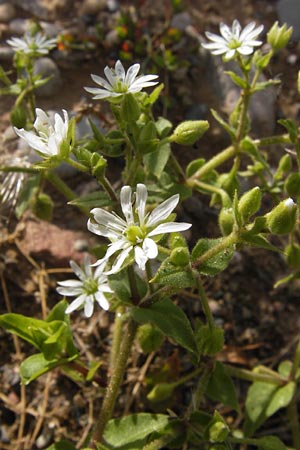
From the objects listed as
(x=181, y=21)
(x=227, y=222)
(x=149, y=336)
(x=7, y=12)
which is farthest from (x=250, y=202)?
(x=7, y=12)

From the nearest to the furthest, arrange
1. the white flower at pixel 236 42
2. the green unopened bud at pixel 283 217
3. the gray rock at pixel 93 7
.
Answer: the green unopened bud at pixel 283 217 < the white flower at pixel 236 42 < the gray rock at pixel 93 7

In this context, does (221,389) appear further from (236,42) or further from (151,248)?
(236,42)

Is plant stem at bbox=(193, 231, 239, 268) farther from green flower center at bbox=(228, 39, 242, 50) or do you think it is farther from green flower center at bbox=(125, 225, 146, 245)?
green flower center at bbox=(228, 39, 242, 50)

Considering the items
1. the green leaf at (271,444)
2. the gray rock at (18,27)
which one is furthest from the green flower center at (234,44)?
the gray rock at (18,27)

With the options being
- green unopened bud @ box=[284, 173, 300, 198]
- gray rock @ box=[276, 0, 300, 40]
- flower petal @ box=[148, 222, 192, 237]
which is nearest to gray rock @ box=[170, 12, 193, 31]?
gray rock @ box=[276, 0, 300, 40]

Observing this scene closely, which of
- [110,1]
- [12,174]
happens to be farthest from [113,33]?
[12,174]

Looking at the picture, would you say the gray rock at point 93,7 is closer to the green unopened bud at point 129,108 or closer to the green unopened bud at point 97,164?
the green unopened bud at point 129,108
